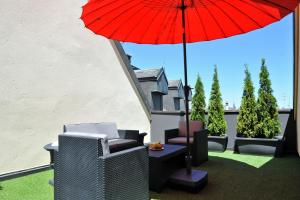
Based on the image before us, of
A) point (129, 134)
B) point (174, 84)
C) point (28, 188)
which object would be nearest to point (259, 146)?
point (129, 134)

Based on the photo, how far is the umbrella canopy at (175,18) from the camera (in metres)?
2.70

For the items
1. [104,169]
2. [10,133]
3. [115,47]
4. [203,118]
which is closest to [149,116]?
[203,118]

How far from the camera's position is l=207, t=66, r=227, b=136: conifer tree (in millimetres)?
6848

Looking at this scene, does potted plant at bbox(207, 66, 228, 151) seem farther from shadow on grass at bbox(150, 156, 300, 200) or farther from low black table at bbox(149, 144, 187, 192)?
low black table at bbox(149, 144, 187, 192)

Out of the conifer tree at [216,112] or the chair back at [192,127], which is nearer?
the chair back at [192,127]

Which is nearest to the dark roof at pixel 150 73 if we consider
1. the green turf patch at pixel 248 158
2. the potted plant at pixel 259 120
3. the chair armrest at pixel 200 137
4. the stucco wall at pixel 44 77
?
the stucco wall at pixel 44 77

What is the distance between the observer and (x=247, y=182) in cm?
397

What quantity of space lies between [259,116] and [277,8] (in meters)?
4.33

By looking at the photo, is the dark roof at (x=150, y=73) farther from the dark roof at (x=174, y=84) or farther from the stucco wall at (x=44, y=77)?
the stucco wall at (x=44, y=77)

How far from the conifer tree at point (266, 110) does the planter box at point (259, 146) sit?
28 centimetres

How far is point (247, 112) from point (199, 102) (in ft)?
4.70

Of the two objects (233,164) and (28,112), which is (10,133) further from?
(233,164)

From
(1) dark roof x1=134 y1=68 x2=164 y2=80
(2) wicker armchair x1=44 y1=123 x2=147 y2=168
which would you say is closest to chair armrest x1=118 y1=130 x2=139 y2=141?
(2) wicker armchair x1=44 y1=123 x2=147 y2=168

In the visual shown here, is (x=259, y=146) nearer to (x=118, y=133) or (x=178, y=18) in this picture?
(x=118, y=133)
